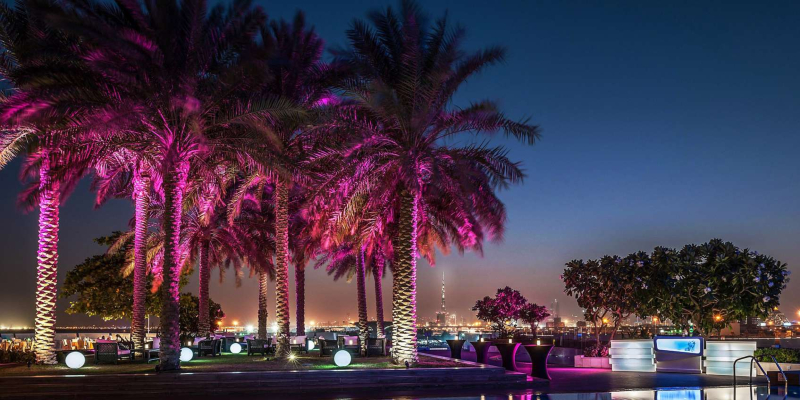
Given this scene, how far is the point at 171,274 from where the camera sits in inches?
711

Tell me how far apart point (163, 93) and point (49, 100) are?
2.71 meters

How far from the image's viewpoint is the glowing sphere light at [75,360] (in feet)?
58.5

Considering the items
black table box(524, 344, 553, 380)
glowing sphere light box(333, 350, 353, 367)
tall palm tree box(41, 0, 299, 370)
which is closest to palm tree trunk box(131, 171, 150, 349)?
tall palm tree box(41, 0, 299, 370)

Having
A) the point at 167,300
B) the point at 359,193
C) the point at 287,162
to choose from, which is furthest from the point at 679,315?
the point at 167,300

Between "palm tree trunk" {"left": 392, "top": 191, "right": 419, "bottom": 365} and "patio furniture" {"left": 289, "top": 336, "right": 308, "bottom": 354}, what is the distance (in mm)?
5266

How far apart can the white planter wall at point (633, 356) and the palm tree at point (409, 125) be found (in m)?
7.44

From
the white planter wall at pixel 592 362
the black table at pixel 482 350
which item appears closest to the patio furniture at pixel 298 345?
the black table at pixel 482 350

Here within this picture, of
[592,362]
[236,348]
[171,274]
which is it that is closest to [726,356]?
[592,362]

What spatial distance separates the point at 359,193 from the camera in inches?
803

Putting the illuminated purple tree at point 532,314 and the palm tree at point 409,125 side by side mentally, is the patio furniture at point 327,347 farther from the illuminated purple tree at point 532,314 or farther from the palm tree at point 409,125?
the illuminated purple tree at point 532,314

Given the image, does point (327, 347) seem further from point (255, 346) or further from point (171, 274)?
point (171, 274)

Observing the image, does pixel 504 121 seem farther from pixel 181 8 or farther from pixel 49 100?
pixel 49 100

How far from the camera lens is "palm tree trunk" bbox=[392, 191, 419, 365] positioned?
19.2m

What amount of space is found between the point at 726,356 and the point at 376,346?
1132cm
